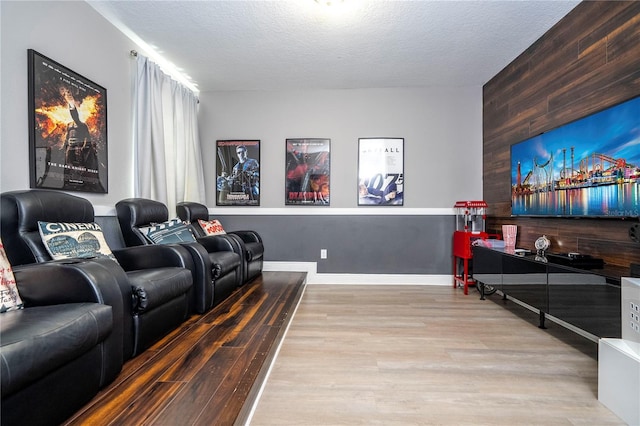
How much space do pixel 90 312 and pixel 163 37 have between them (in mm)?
2947

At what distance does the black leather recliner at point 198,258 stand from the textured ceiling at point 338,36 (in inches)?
66.7

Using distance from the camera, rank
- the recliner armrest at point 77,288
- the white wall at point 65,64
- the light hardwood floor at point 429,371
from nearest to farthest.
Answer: the recliner armrest at point 77,288 → the light hardwood floor at point 429,371 → the white wall at point 65,64

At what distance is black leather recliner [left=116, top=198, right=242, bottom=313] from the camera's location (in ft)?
8.28

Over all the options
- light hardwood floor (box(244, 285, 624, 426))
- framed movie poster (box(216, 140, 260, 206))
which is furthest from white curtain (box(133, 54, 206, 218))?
light hardwood floor (box(244, 285, 624, 426))

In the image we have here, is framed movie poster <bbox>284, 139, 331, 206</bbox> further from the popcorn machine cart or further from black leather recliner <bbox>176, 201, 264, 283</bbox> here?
the popcorn machine cart

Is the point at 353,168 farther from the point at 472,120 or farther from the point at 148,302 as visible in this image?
the point at 148,302

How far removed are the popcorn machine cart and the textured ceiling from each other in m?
1.71

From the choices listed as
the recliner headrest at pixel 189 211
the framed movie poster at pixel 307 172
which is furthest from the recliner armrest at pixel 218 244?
the framed movie poster at pixel 307 172

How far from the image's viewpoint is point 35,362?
41.2 inches

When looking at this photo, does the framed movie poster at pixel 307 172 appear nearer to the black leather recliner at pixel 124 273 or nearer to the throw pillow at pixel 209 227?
the throw pillow at pixel 209 227

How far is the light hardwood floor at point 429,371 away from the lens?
1.58m

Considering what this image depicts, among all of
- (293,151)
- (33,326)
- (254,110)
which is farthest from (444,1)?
(33,326)

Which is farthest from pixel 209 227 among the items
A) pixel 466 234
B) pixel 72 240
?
pixel 466 234

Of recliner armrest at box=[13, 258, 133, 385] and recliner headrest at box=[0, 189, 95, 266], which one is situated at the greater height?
recliner headrest at box=[0, 189, 95, 266]
